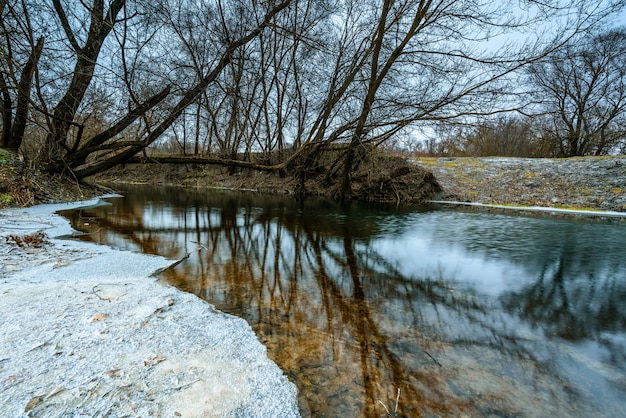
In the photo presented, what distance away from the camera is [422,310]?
2240mm

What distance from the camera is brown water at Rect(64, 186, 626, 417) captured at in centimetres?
137

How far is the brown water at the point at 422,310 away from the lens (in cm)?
137

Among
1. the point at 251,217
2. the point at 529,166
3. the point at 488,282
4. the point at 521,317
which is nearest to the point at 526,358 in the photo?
the point at 521,317

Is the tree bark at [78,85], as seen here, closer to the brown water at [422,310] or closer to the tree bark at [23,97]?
the tree bark at [23,97]

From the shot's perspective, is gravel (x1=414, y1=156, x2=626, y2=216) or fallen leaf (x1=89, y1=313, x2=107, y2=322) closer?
fallen leaf (x1=89, y1=313, x2=107, y2=322)

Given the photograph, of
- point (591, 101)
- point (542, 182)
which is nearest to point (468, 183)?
point (542, 182)

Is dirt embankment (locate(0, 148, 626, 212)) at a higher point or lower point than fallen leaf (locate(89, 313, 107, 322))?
higher

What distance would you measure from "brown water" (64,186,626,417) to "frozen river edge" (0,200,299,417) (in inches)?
6.9

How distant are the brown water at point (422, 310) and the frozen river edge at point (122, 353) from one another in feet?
0.57

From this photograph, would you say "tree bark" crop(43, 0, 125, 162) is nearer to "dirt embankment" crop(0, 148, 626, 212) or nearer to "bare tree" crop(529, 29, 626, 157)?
"dirt embankment" crop(0, 148, 626, 212)

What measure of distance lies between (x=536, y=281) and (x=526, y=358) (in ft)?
5.67

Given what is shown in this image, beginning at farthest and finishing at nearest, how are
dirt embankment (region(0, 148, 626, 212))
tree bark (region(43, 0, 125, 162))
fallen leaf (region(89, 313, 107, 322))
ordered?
dirt embankment (region(0, 148, 626, 212)) < tree bark (region(43, 0, 125, 162)) < fallen leaf (region(89, 313, 107, 322))

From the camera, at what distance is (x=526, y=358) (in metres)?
1.66

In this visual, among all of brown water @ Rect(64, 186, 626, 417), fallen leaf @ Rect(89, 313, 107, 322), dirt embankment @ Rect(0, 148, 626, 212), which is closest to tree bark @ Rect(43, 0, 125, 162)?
dirt embankment @ Rect(0, 148, 626, 212)
